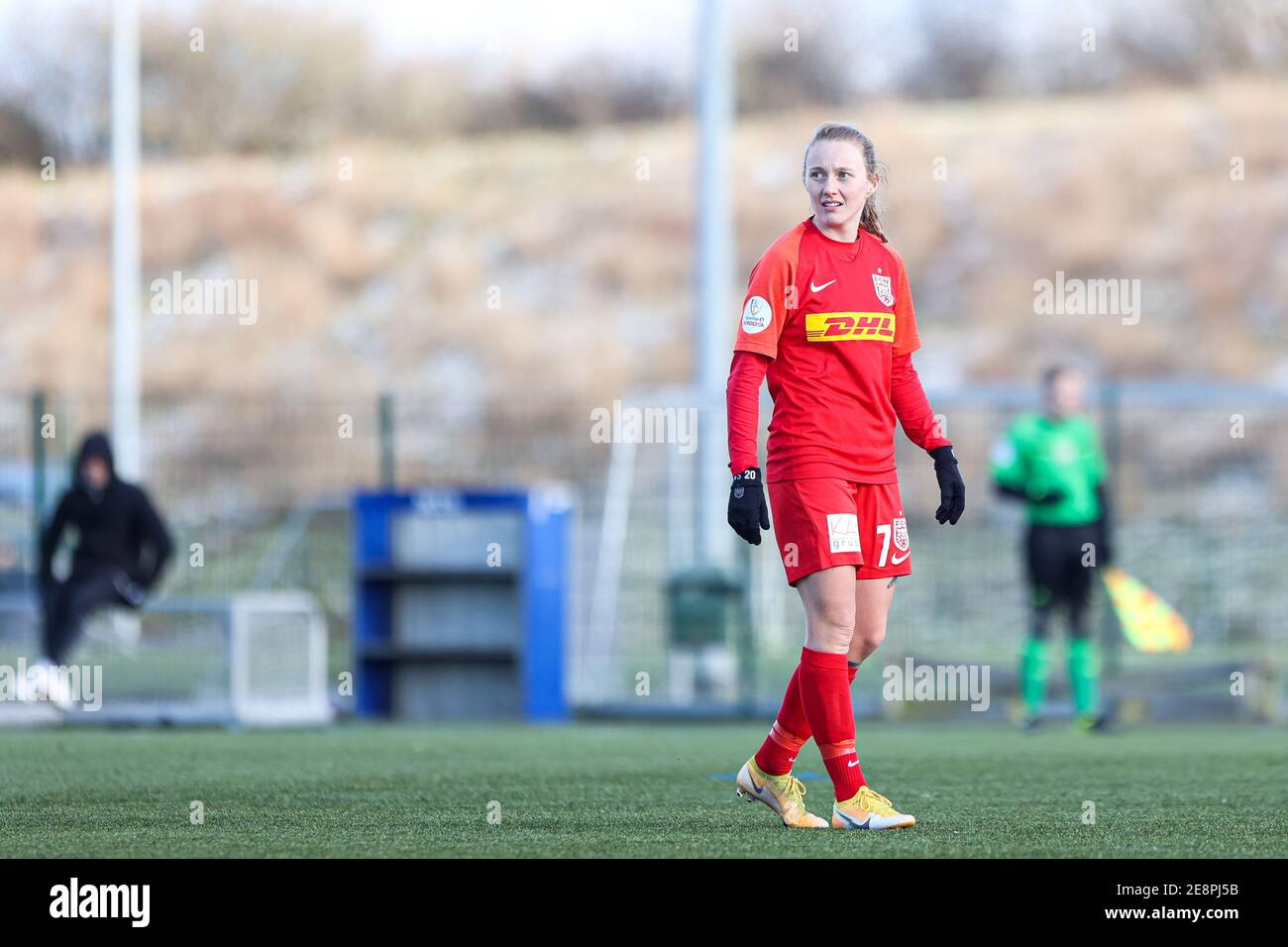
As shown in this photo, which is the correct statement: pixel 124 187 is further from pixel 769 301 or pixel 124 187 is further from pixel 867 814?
pixel 867 814

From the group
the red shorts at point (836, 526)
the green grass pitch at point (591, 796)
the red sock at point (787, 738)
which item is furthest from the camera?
the red sock at point (787, 738)

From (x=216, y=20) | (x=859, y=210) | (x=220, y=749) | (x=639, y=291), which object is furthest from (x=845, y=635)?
(x=216, y=20)

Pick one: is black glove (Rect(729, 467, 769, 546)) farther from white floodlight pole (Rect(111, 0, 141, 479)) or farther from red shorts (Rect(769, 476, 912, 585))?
white floodlight pole (Rect(111, 0, 141, 479))

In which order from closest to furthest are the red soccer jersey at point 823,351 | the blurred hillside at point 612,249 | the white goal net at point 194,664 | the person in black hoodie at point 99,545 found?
the red soccer jersey at point 823,351 < the white goal net at point 194,664 < the person in black hoodie at point 99,545 < the blurred hillside at point 612,249

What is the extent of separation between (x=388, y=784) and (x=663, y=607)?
25.1 feet

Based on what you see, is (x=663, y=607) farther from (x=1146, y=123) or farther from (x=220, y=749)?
(x=1146, y=123)

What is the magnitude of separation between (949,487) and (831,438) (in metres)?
0.43

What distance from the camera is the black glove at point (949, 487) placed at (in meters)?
6.22

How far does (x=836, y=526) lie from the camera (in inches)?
237

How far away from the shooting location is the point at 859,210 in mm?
6289

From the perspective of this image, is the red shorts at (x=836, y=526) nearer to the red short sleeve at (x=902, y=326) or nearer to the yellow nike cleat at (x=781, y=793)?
the red short sleeve at (x=902, y=326)

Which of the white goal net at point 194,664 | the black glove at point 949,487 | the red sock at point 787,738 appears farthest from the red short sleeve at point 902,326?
the white goal net at point 194,664

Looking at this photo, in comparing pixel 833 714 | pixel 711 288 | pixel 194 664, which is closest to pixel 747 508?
pixel 833 714

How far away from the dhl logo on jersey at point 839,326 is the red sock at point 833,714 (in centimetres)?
92
